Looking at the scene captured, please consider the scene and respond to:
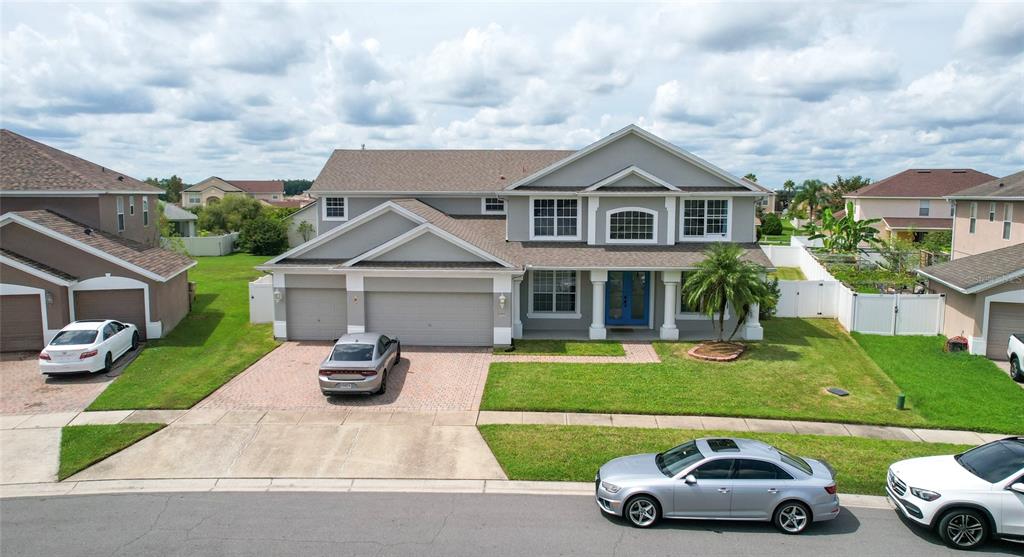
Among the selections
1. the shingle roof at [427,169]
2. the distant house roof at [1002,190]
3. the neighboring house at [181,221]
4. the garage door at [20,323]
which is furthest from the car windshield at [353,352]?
the neighboring house at [181,221]

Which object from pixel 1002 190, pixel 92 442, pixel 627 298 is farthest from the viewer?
pixel 1002 190

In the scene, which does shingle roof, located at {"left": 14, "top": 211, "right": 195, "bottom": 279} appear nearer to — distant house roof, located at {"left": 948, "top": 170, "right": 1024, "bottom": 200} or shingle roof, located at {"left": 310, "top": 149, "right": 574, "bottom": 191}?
shingle roof, located at {"left": 310, "top": 149, "right": 574, "bottom": 191}

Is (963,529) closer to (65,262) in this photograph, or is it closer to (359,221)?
(359,221)

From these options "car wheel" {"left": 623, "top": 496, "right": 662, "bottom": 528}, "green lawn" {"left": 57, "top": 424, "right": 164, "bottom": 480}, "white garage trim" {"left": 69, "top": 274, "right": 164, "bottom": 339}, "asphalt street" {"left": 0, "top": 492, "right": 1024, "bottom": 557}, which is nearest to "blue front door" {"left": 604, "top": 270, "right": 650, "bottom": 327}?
"asphalt street" {"left": 0, "top": 492, "right": 1024, "bottom": 557}

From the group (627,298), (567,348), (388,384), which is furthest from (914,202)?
(388,384)

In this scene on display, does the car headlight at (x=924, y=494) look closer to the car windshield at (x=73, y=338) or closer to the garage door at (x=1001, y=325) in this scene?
the garage door at (x=1001, y=325)

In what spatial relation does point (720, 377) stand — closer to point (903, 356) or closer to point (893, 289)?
point (903, 356)
